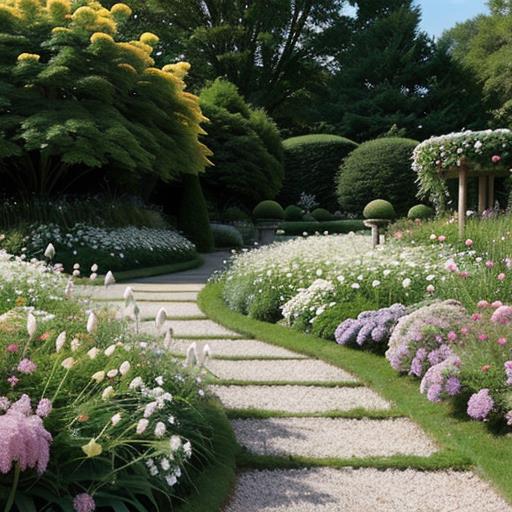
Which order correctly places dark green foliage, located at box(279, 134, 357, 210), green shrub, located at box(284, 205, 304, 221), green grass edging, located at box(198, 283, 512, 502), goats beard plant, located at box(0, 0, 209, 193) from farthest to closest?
dark green foliage, located at box(279, 134, 357, 210)
green shrub, located at box(284, 205, 304, 221)
goats beard plant, located at box(0, 0, 209, 193)
green grass edging, located at box(198, 283, 512, 502)

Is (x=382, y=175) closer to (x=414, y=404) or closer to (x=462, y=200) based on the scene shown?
(x=462, y=200)

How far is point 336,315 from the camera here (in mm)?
6777

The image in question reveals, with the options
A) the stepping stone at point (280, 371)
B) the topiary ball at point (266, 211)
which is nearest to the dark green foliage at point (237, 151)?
the topiary ball at point (266, 211)

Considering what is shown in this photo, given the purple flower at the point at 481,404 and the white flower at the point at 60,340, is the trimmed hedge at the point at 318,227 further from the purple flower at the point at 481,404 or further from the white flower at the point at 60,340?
the white flower at the point at 60,340

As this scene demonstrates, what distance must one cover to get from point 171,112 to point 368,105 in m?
17.3

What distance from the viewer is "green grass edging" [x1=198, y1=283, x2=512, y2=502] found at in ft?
12.1

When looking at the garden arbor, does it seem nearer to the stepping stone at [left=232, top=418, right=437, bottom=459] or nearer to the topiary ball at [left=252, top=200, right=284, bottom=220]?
the stepping stone at [left=232, top=418, right=437, bottom=459]

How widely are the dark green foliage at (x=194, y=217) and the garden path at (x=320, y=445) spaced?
11047 millimetres

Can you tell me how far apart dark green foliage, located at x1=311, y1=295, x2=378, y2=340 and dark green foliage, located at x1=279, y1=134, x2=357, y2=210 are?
1960cm

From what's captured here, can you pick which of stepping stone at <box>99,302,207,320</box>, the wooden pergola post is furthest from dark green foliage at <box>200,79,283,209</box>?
stepping stone at <box>99,302,207,320</box>

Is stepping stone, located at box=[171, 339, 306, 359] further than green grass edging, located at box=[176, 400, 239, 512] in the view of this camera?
Yes

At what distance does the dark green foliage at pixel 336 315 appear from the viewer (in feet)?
21.9

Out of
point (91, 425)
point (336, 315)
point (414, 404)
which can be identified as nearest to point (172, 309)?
point (336, 315)

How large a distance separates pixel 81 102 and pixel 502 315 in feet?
35.6
